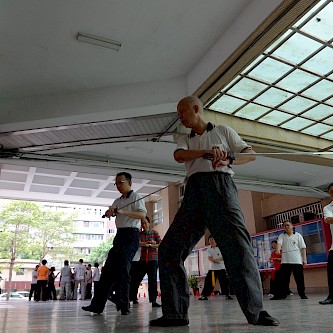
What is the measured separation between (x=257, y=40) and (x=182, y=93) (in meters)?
1.67

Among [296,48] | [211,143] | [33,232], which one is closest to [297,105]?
[296,48]

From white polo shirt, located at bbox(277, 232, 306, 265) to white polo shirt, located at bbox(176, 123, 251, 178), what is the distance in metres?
4.71

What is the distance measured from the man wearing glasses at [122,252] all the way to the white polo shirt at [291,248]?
13.0ft

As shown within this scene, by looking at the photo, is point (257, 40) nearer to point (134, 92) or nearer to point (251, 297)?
point (134, 92)

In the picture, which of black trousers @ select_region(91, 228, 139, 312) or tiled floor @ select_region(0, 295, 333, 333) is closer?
tiled floor @ select_region(0, 295, 333, 333)

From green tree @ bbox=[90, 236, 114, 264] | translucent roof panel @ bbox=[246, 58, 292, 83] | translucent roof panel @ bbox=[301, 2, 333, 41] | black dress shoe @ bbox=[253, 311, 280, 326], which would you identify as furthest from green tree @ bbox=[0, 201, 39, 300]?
black dress shoe @ bbox=[253, 311, 280, 326]

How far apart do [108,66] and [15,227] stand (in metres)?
16.0

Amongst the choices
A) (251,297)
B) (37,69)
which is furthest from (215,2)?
(251,297)

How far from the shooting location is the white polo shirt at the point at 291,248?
20.3 feet

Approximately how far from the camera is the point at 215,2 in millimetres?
4262

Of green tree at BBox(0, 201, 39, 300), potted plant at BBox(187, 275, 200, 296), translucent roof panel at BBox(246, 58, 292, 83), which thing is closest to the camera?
translucent roof panel at BBox(246, 58, 292, 83)

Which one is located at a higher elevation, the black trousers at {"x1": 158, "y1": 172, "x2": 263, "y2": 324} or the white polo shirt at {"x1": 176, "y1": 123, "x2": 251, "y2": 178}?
the white polo shirt at {"x1": 176, "y1": 123, "x2": 251, "y2": 178}

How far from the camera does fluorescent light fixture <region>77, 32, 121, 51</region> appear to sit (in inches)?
183

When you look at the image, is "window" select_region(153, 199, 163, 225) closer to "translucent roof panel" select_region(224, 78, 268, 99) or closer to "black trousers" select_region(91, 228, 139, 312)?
"translucent roof panel" select_region(224, 78, 268, 99)
